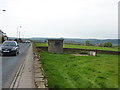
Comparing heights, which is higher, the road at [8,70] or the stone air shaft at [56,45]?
the stone air shaft at [56,45]

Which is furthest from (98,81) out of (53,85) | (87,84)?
(53,85)

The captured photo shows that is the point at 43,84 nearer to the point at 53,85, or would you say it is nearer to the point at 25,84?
the point at 53,85

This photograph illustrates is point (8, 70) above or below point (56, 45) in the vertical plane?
below

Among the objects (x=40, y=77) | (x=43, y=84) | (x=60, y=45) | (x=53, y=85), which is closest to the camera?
(x=43, y=84)

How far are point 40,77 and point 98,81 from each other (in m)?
2.06

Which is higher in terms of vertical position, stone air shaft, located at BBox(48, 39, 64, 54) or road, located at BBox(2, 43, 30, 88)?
stone air shaft, located at BBox(48, 39, 64, 54)

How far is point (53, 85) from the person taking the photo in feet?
18.7

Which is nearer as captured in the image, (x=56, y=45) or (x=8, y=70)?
(x=8, y=70)

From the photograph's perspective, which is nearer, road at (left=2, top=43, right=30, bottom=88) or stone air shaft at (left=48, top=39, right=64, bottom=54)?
road at (left=2, top=43, right=30, bottom=88)

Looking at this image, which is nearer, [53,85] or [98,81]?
[53,85]

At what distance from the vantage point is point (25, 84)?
6.08 metres

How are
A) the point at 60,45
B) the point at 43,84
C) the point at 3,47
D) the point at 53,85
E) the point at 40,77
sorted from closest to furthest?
the point at 43,84 → the point at 53,85 → the point at 40,77 → the point at 3,47 → the point at 60,45

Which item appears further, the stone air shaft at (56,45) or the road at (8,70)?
the stone air shaft at (56,45)

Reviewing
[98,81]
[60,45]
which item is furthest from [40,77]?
[60,45]
